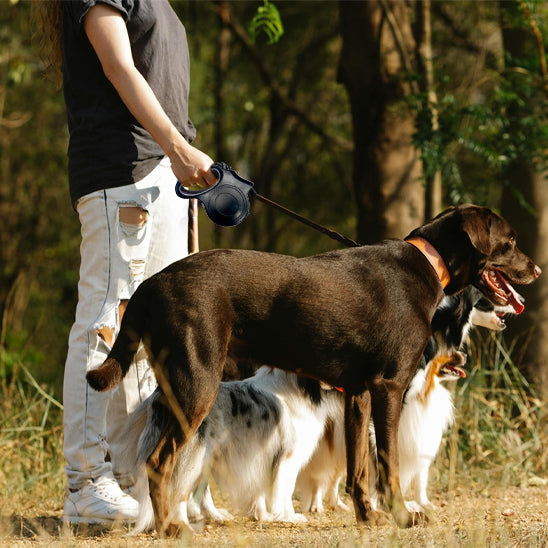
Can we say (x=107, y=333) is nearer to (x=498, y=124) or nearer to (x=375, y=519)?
(x=375, y=519)

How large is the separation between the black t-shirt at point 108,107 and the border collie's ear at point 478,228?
4.83ft

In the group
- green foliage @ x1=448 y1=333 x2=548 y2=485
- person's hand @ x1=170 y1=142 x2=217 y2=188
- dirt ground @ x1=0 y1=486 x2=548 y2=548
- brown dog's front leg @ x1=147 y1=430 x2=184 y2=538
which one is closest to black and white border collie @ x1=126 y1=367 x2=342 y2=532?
dirt ground @ x1=0 y1=486 x2=548 y2=548

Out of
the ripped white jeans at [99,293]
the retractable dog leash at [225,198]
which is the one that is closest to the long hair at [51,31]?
the ripped white jeans at [99,293]

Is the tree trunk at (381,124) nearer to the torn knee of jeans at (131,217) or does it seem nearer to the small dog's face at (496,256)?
the small dog's face at (496,256)

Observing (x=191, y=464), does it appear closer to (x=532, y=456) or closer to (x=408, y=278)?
(x=408, y=278)

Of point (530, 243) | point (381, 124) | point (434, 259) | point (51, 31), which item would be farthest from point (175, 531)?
point (530, 243)

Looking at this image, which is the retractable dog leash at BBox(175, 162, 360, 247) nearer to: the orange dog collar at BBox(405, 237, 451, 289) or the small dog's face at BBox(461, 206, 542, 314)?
the orange dog collar at BBox(405, 237, 451, 289)

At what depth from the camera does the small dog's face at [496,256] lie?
378cm

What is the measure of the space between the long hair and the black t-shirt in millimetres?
119

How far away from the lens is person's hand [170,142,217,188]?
3393 millimetres

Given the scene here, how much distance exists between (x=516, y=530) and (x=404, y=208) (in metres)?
2.70

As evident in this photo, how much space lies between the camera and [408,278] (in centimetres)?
366

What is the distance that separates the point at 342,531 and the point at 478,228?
1.51 meters

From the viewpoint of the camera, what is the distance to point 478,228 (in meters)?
3.78
